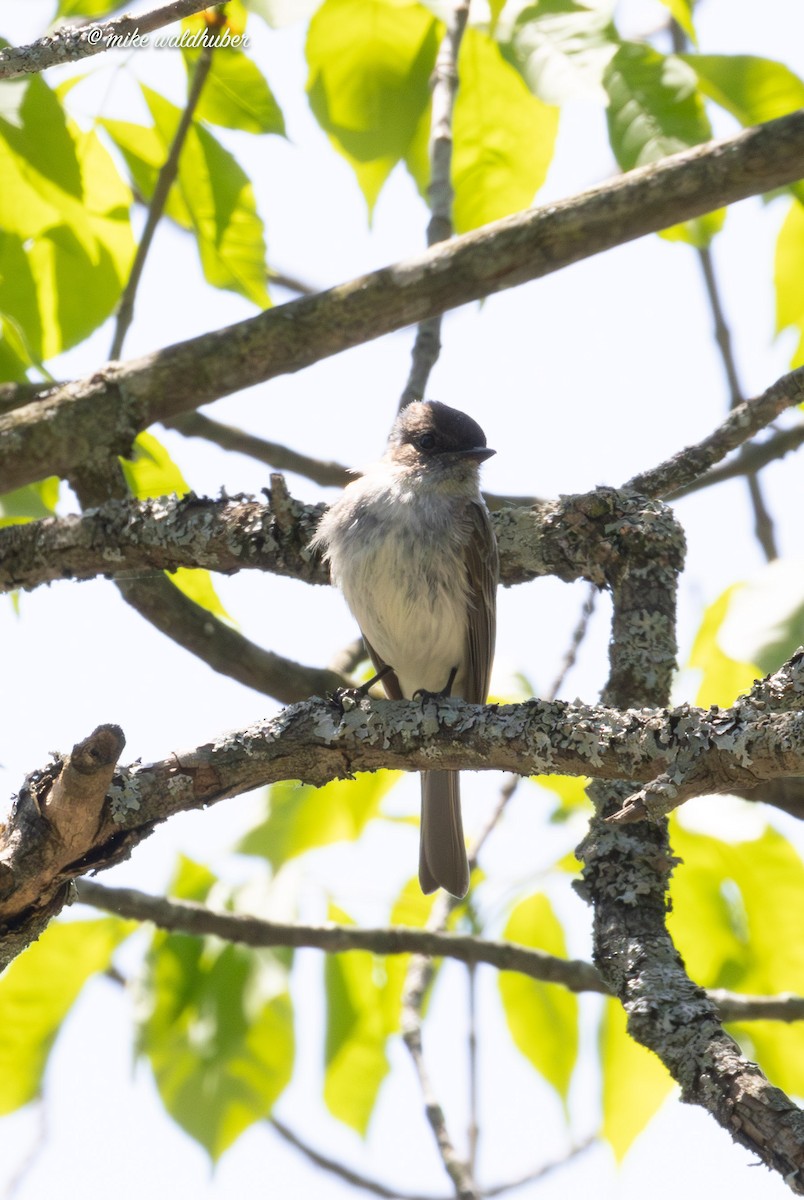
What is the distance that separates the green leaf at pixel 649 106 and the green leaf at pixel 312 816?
2.01 m

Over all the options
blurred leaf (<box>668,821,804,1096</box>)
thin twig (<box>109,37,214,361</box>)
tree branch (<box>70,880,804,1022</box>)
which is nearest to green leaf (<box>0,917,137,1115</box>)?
tree branch (<box>70,880,804,1022</box>)

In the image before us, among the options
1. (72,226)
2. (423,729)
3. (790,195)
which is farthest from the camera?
(790,195)

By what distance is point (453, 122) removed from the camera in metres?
4.16

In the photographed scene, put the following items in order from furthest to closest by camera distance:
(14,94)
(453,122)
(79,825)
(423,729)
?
(453,122), (14,94), (423,729), (79,825)

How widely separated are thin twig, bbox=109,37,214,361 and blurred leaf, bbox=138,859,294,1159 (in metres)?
2.04

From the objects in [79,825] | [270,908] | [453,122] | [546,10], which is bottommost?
[79,825]

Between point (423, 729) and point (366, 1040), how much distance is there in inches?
62.4

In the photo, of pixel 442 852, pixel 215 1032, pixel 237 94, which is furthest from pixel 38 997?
pixel 237 94

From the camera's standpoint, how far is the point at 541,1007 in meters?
3.86

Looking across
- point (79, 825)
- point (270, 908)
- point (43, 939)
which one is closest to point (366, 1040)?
point (270, 908)

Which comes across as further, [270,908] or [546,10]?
[270,908]

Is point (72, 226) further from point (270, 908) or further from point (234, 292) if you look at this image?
point (270, 908)

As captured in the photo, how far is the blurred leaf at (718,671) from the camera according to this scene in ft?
11.4

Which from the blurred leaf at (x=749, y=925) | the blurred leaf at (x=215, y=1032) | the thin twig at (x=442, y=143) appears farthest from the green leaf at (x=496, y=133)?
the blurred leaf at (x=215, y=1032)
